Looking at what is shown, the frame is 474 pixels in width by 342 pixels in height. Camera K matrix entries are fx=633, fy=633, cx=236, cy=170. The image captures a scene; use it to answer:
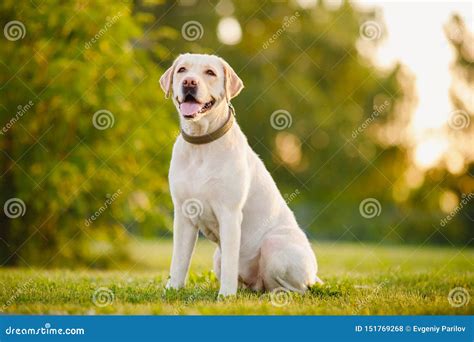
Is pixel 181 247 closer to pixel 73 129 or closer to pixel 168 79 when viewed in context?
pixel 168 79

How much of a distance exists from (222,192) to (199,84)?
3.02 ft

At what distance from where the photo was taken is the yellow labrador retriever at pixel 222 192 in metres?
5.32

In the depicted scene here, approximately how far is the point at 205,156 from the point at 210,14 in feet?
52.0

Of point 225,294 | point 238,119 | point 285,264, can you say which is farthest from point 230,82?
point 238,119

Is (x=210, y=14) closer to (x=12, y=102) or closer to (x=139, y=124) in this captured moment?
(x=139, y=124)

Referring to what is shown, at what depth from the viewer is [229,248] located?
17.6 ft

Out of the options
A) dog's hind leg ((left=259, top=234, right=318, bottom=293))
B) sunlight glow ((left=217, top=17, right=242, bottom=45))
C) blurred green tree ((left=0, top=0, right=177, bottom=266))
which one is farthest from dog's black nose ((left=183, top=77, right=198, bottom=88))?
sunlight glow ((left=217, top=17, right=242, bottom=45))

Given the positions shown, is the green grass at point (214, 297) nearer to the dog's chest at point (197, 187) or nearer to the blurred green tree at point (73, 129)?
the dog's chest at point (197, 187)

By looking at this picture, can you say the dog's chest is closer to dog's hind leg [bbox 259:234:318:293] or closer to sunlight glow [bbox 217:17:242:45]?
dog's hind leg [bbox 259:234:318:293]

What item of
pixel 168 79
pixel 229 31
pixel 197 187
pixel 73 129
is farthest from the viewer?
pixel 229 31

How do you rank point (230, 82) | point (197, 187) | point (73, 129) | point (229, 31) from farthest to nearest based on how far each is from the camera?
point (229, 31), point (73, 129), point (230, 82), point (197, 187)

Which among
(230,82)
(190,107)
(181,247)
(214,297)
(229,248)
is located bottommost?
(214,297)

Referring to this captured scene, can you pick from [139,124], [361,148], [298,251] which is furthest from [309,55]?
[298,251]

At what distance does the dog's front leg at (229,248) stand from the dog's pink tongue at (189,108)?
88 centimetres
